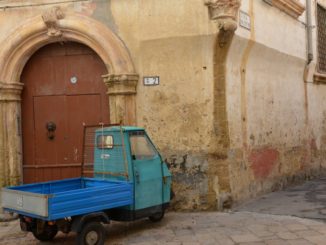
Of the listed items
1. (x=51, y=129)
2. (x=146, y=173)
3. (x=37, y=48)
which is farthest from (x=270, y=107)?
(x=37, y=48)

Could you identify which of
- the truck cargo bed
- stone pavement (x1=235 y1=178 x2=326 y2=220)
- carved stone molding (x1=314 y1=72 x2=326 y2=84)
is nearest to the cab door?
the truck cargo bed

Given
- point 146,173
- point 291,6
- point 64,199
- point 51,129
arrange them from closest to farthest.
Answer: point 64,199 → point 146,173 → point 51,129 → point 291,6

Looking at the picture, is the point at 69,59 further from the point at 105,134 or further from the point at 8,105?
the point at 105,134

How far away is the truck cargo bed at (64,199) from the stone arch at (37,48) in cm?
196

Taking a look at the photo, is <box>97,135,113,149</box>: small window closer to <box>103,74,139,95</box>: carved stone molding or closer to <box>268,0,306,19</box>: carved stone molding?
<box>103,74,139,95</box>: carved stone molding

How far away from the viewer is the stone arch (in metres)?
7.89

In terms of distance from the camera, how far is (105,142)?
674 cm

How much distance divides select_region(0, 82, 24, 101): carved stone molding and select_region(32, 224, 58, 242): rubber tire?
2.99 metres

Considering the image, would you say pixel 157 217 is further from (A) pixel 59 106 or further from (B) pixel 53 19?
(B) pixel 53 19

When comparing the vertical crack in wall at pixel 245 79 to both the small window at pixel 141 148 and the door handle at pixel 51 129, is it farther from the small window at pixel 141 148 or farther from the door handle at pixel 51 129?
the door handle at pixel 51 129

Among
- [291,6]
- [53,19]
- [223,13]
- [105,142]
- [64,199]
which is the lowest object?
[64,199]

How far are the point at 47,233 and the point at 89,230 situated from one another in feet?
2.74

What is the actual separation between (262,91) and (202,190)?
108 inches

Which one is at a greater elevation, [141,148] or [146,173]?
[141,148]
